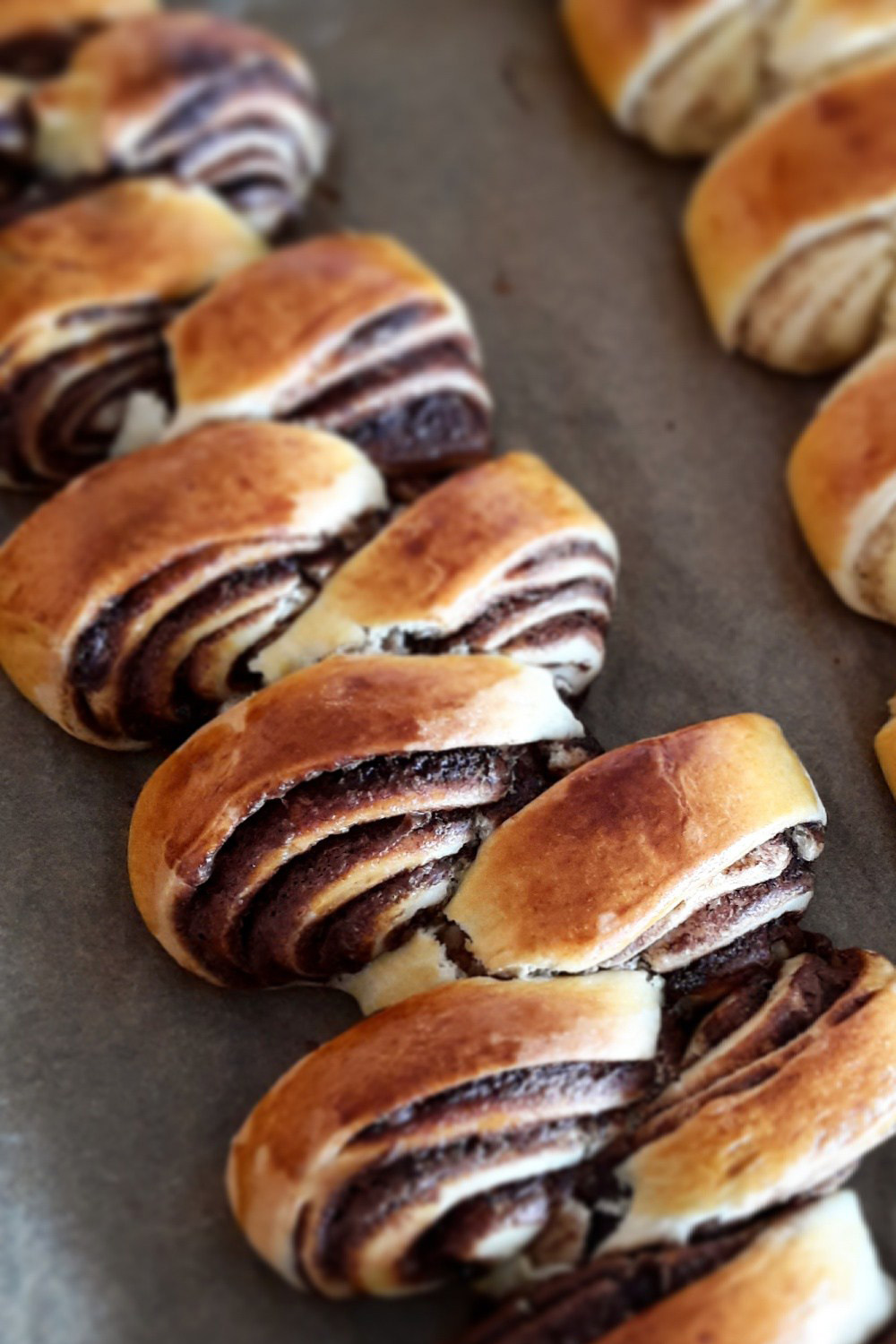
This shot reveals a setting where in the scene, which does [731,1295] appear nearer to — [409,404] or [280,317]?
[409,404]

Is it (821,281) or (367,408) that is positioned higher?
(821,281)

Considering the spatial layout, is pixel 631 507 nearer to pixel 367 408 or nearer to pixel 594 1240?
pixel 367 408

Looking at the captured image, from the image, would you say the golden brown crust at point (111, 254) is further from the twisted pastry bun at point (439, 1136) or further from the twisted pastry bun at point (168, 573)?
the twisted pastry bun at point (439, 1136)

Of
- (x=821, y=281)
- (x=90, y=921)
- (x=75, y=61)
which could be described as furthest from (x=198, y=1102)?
(x=75, y=61)

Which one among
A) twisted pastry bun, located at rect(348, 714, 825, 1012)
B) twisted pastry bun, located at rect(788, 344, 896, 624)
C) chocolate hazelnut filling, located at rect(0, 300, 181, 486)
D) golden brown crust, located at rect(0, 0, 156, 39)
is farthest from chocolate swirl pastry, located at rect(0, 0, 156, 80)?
twisted pastry bun, located at rect(348, 714, 825, 1012)

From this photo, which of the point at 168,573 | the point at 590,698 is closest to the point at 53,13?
the point at 168,573

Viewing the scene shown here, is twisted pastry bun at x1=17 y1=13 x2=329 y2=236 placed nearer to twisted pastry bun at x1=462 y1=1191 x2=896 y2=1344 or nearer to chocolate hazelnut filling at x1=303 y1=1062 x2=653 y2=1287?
chocolate hazelnut filling at x1=303 y1=1062 x2=653 y2=1287
